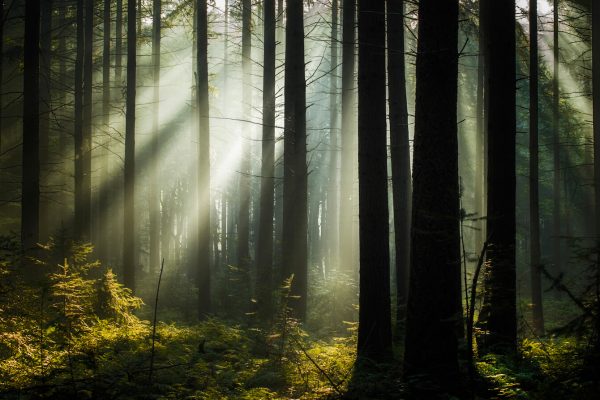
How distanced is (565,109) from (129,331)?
23.9m

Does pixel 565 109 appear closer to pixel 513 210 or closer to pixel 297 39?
pixel 297 39

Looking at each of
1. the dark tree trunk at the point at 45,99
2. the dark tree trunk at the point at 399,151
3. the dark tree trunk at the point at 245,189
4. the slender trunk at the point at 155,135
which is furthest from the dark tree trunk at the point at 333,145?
the dark tree trunk at the point at 45,99

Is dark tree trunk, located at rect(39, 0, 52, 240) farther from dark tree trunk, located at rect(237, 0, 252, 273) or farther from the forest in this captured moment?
dark tree trunk, located at rect(237, 0, 252, 273)

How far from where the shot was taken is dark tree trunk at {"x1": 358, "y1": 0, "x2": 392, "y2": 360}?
8375 millimetres

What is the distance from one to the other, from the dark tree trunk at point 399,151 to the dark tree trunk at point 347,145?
3933 mm

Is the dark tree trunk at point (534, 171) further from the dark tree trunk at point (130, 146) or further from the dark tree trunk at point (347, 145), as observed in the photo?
the dark tree trunk at point (130, 146)

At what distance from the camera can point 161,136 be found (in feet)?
91.2

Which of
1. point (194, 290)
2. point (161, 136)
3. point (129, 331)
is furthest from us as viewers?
point (161, 136)

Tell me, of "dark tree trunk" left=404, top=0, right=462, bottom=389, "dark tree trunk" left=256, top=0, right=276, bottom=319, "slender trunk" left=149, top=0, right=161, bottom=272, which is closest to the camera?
"dark tree trunk" left=404, top=0, right=462, bottom=389

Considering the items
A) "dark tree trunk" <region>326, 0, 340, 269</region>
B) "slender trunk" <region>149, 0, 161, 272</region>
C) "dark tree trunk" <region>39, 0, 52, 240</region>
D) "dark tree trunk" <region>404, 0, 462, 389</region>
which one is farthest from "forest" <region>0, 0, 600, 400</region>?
"dark tree trunk" <region>326, 0, 340, 269</region>

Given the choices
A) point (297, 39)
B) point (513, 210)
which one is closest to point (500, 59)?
point (513, 210)

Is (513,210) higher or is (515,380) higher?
(513,210)

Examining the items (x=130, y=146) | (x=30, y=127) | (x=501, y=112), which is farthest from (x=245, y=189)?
(x=501, y=112)

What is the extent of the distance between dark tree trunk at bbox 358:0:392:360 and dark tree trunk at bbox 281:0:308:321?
5.45 m
